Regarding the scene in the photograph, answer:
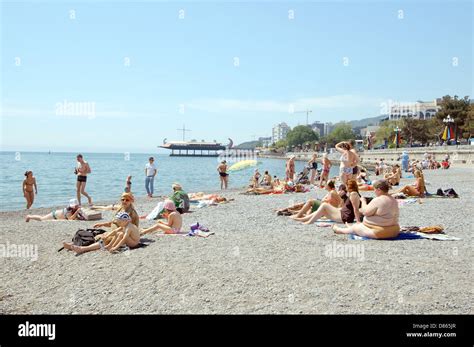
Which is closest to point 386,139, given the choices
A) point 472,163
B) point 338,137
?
point 338,137

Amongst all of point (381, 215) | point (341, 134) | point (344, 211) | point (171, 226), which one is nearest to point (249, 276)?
point (381, 215)

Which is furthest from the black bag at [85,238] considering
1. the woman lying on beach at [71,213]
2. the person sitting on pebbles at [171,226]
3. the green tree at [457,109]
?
the green tree at [457,109]

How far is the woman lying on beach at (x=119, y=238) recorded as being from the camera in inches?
297

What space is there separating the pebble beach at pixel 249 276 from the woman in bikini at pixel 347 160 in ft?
10.8

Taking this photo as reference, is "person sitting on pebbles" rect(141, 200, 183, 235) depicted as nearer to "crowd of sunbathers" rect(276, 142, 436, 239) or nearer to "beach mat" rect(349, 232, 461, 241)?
"crowd of sunbathers" rect(276, 142, 436, 239)

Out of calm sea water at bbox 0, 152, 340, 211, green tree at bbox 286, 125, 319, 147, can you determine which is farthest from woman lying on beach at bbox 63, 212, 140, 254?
green tree at bbox 286, 125, 319, 147

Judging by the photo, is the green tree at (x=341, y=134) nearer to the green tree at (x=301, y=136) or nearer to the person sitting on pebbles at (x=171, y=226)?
the green tree at (x=301, y=136)

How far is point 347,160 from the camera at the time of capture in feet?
38.7

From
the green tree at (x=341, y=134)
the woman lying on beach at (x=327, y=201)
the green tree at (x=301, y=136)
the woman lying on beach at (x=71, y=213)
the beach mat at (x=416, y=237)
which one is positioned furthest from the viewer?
the green tree at (x=301, y=136)

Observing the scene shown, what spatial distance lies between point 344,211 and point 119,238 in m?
4.61

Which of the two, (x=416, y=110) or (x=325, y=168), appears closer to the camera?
(x=325, y=168)

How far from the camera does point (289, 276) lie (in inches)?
224

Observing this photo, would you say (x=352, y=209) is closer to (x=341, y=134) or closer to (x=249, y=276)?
(x=249, y=276)
